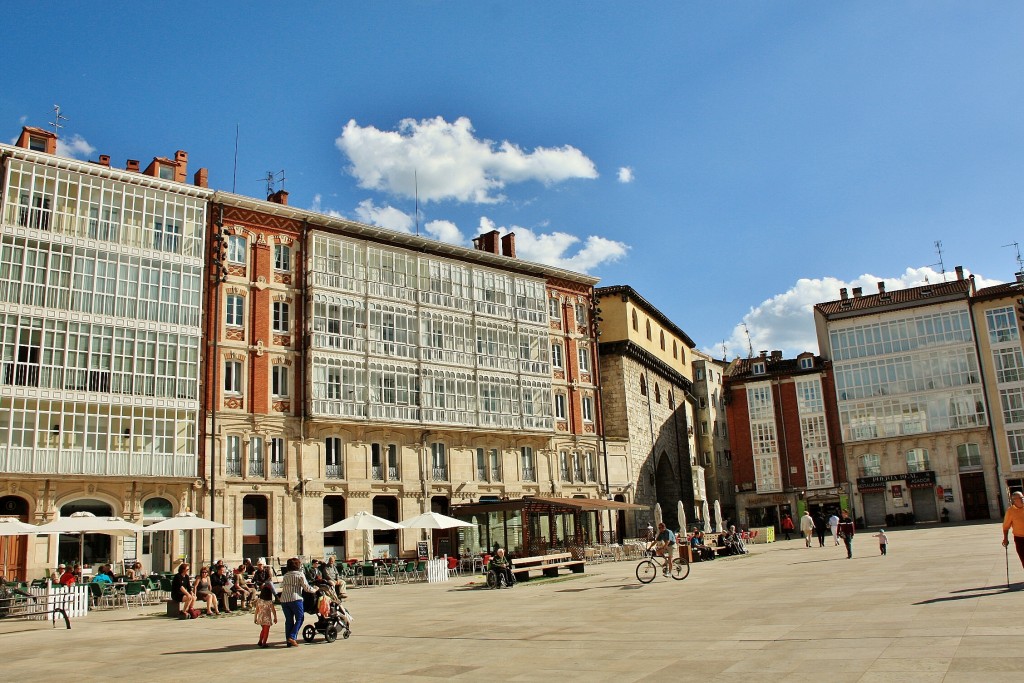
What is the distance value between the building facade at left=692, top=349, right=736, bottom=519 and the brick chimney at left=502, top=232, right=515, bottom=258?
30.3 m

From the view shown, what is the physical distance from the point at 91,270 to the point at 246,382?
25.4 ft

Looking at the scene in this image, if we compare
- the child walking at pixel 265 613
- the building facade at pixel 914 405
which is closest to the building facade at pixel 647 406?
the building facade at pixel 914 405

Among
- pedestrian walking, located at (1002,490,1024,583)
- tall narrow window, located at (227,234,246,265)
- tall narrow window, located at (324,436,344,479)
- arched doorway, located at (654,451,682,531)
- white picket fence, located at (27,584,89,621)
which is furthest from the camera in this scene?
arched doorway, located at (654,451,682,531)

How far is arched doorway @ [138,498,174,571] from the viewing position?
113ft

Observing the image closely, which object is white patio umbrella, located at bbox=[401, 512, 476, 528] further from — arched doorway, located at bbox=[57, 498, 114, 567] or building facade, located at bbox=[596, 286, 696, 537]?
building facade, located at bbox=[596, 286, 696, 537]

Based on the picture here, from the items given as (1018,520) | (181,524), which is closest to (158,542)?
(181,524)

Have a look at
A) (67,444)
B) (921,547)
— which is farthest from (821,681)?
(67,444)

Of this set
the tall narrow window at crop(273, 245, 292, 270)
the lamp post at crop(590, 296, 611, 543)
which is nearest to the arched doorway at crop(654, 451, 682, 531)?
the lamp post at crop(590, 296, 611, 543)

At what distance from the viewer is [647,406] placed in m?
60.5

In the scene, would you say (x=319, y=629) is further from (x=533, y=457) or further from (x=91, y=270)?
(x=533, y=457)

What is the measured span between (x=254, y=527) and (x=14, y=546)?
902 cm

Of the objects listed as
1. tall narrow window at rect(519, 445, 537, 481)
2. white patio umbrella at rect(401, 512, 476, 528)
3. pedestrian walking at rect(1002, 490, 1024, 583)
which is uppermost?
tall narrow window at rect(519, 445, 537, 481)

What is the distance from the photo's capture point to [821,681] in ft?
29.4

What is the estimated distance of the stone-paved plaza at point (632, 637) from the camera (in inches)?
402
